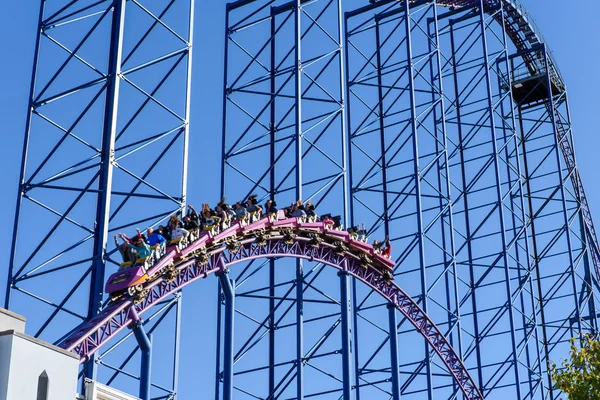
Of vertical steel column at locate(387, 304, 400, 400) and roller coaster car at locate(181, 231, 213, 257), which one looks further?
vertical steel column at locate(387, 304, 400, 400)

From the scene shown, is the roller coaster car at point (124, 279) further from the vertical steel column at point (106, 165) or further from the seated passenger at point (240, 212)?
the seated passenger at point (240, 212)

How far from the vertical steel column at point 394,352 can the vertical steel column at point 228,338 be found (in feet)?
16.4

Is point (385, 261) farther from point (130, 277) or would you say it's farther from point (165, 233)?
point (130, 277)

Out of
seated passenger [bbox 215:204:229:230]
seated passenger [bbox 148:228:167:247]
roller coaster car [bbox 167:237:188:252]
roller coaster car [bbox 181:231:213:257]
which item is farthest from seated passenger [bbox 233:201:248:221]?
seated passenger [bbox 148:228:167:247]

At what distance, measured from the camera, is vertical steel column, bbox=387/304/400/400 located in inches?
806

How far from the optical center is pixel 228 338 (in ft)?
54.0

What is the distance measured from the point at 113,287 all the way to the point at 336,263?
21.3 feet

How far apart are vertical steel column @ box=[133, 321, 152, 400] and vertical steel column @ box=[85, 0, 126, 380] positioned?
0.64 meters

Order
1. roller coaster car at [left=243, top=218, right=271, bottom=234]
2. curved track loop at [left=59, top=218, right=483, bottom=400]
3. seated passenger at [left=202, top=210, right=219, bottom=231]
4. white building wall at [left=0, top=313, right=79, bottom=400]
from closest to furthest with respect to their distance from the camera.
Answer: white building wall at [left=0, top=313, right=79, bottom=400] → curved track loop at [left=59, top=218, right=483, bottom=400] → seated passenger at [left=202, top=210, right=219, bottom=231] → roller coaster car at [left=243, top=218, right=271, bottom=234]

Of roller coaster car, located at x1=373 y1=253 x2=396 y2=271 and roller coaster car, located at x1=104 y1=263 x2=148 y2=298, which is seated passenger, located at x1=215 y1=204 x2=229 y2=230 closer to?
roller coaster car, located at x1=104 y1=263 x2=148 y2=298

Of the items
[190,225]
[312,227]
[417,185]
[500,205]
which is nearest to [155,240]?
[190,225]

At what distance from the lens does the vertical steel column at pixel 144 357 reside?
14.8 m

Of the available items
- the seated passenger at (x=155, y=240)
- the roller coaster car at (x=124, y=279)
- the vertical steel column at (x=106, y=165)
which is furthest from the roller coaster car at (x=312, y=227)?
the roller coaster car at (x=124, y=279)

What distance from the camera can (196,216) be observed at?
1647cm
